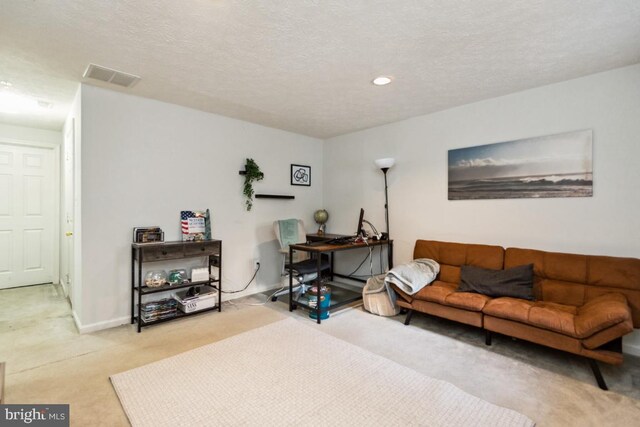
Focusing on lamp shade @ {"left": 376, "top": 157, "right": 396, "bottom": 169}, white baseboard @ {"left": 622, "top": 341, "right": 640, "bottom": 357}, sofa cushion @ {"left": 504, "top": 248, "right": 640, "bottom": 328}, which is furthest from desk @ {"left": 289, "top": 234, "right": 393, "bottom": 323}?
white baseboard @ {"left": 622, "top": 341, "right": 640, "bottom": 357}

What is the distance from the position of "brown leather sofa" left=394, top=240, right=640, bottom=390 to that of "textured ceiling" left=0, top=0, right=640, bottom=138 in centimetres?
168

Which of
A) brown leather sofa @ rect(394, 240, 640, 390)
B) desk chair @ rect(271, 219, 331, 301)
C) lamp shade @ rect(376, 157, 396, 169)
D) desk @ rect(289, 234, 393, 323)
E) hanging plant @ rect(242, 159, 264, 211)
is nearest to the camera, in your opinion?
brown leather sofa @ rect(394, 240, 640, 390)

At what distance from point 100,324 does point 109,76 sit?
2353 mm

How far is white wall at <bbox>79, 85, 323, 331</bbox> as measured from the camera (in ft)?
9.52

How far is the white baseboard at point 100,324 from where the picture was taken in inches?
112

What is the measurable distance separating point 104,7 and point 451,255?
3.57 metres

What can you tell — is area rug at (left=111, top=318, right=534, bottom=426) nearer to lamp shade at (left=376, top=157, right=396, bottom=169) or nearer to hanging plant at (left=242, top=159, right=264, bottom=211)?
hanging plant at (left=242, top=159, right=264, bottom=211)

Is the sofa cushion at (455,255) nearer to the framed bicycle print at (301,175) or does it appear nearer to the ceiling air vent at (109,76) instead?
the framed bicycle print at (301,175)

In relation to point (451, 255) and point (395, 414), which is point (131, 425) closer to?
point (395, 414)

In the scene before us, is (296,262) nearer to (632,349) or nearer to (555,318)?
(555,318)

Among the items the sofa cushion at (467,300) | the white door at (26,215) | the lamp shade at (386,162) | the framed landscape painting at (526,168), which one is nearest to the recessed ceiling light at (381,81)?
the lamp shade at (386,162)

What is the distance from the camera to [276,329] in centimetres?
294

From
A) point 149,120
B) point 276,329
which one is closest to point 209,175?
point 149,120

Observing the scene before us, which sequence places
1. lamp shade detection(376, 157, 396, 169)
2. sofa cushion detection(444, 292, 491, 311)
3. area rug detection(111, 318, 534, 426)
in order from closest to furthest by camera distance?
area rug detection(111, 318, 534, 426) < sofa cushion detection(444, 292, 491, 311) < lamp shade detection(376, 157, 396, 169)
